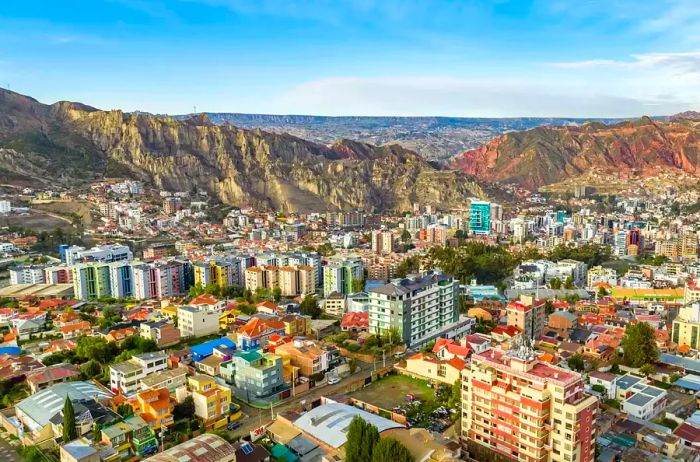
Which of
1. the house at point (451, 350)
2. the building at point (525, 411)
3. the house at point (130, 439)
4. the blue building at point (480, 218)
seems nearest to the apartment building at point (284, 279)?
the house at point (451, 350)

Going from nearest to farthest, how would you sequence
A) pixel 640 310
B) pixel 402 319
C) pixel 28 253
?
pixel 402 319 → pixel 640 310 → pixel 28 253

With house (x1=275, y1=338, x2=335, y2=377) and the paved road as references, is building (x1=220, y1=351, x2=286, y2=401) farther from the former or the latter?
house (x1=275, y1=338, x2=335, y2=377)

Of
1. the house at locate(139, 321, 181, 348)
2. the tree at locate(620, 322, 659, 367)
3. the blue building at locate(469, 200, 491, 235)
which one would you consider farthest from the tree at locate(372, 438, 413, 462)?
the blue building at locate(469, 200, 491, 235)

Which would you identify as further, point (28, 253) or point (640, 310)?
point (28, 253)

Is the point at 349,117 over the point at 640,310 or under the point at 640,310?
over

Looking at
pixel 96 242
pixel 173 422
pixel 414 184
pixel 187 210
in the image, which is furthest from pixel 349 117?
pixel 173 422

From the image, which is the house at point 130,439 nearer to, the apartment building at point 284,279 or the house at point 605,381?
the house at point 605,381

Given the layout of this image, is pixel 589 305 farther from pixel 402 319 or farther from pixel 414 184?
pixel 414 184

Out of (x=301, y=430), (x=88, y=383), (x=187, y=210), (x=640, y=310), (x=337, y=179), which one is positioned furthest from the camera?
(x=337, y=179)
